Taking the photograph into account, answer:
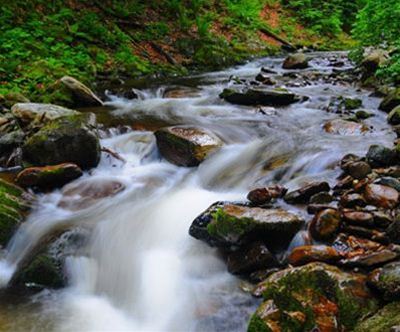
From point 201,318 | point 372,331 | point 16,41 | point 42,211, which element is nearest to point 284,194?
point 201,318

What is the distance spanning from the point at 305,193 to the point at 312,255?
110 centimetres

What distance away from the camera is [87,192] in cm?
575

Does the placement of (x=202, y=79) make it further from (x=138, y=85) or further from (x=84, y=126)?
(x=84, y=126)

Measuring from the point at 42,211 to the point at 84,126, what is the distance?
1505 mm

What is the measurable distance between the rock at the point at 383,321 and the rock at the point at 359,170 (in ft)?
6.98

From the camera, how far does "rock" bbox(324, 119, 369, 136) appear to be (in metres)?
7.08

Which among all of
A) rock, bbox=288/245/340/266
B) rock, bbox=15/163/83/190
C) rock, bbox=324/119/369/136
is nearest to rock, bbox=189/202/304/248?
rock, bbox=288/245/340/266

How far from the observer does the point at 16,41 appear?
11227 millimetres

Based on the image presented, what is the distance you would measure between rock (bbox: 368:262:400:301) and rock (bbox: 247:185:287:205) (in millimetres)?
1633

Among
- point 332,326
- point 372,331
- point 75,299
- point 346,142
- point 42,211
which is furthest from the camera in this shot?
point 346,142

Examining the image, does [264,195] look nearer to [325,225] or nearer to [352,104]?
[325,225]

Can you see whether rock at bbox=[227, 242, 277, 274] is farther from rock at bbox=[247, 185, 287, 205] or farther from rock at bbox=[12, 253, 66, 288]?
rock at bbox=[12, 253, 66, 288]

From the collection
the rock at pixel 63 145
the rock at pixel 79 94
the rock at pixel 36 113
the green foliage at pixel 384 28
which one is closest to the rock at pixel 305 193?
the rock at pixel 63 145

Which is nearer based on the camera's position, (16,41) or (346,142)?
(346,142)
